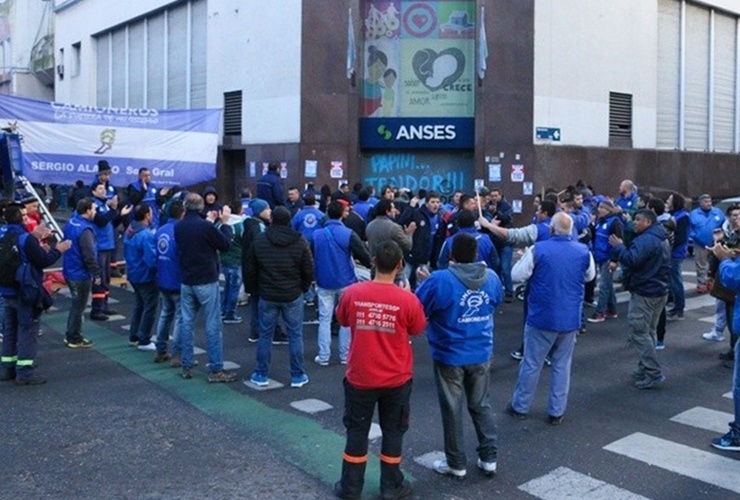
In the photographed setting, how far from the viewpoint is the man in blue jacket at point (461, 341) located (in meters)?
6.04

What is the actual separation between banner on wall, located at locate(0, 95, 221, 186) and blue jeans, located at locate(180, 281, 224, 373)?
9.09 meters

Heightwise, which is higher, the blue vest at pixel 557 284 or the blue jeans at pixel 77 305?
the blue vest at pixel 557 284

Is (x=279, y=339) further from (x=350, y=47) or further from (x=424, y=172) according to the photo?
(x=350, y=47)

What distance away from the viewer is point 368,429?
220 inches

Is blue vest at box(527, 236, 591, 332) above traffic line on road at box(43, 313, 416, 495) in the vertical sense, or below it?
above

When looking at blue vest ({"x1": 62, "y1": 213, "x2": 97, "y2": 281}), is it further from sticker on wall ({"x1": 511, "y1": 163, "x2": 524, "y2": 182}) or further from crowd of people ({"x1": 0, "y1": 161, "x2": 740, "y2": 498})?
sticker on wall ({"x1": 511, "y1": 163, "x2": 524, "y2": 182})

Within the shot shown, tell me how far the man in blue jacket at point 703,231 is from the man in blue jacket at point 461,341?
9.57 metres

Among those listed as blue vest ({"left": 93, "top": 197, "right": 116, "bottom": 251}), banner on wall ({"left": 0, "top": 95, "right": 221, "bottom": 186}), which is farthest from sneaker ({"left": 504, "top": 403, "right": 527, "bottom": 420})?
banner on wall ({"left": 0, "top": 95, "right": 221, "bottom": 186})

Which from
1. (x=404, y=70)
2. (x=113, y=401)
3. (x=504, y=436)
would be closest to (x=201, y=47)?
(x=404, y=70)

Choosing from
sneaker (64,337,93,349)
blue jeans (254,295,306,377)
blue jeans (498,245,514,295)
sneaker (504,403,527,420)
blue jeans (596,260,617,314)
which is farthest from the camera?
blue jeans (498,245,514,295)

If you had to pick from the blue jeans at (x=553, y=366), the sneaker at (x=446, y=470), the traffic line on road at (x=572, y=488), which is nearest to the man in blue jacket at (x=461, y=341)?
the sneaker at (x=446, y=470)

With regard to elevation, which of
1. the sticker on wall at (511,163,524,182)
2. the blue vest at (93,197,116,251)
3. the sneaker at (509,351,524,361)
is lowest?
the sneaker at (509,351,524,361)

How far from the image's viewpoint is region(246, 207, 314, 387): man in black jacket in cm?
836

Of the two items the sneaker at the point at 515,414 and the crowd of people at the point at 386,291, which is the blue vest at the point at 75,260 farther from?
the sneaker at the point at 515,414
